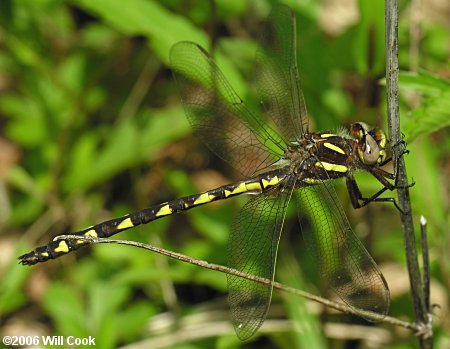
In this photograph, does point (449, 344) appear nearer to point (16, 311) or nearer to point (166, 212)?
point (166, 212)

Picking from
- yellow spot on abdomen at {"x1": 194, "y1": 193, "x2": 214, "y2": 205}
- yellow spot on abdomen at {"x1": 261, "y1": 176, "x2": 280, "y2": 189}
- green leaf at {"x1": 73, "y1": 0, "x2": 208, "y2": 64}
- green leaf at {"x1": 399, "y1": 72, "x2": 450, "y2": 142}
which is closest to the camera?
green leaf at {"x1": 399, "y1": 72, "x2": 450, "y2": 142}

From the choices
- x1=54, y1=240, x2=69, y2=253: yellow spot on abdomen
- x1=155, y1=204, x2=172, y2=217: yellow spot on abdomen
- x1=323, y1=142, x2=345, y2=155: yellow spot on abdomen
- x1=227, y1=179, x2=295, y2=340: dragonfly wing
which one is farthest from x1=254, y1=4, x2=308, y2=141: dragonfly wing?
x1=54, y1=240, x2=69, y2=253: yellow spot on abdomen

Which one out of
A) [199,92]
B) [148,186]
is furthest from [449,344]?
[148,186]

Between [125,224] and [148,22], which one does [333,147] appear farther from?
[148,22]

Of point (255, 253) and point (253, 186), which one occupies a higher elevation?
point (253, 186)

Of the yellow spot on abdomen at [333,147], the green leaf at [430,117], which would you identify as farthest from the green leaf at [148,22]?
the green leaf at [430,117]

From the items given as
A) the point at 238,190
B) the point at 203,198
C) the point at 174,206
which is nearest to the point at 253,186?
the point at 238,190

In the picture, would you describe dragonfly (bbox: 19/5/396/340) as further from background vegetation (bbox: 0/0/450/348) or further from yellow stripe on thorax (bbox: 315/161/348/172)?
background vegetation (bbox: 0/0/450/348)
